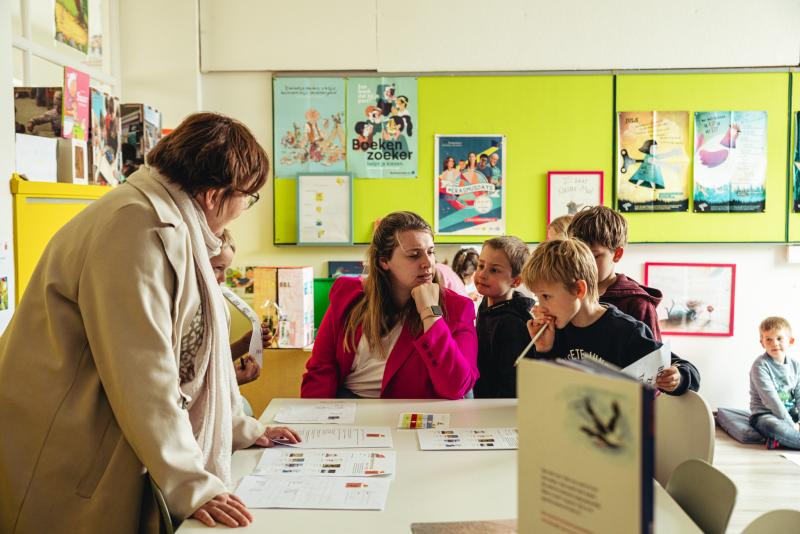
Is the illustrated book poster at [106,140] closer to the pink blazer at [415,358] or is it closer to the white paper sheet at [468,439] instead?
the pink blazer at [415,358]

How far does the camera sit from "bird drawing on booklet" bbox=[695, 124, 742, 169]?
4.38 meters

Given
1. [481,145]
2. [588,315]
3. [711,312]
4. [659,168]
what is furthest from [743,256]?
[588,315]

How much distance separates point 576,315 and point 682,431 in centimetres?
46

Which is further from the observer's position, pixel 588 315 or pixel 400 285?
pixel 400 285

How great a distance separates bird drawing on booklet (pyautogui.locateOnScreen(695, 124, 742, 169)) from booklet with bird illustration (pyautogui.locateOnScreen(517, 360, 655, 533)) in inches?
162

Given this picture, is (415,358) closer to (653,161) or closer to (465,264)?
(465,264)

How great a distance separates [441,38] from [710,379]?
2820mm

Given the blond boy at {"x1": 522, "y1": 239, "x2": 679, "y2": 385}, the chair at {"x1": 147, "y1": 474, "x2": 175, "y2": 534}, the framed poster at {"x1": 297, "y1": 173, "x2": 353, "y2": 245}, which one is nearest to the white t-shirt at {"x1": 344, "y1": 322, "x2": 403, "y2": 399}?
the blond boy at {"x1": 522, "y1": 239, "x2": 679, "y2": 385}

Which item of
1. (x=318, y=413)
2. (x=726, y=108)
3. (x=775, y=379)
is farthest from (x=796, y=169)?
(x=318, y=413)

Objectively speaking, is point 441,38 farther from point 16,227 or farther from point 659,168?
point 16,227

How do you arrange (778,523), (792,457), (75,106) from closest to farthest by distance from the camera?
1. (778,523)
2. (75,106)
3. (792,457)

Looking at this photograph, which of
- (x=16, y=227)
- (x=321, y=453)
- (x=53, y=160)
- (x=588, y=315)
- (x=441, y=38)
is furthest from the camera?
(x=441, y=38)

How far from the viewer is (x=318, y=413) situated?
204 cm

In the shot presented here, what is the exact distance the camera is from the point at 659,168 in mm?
4406
